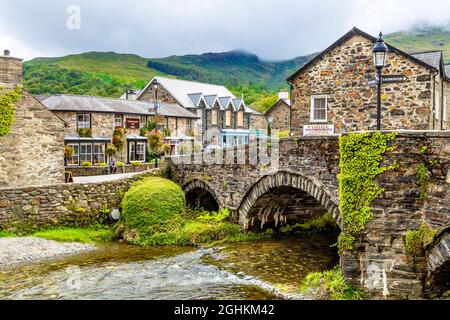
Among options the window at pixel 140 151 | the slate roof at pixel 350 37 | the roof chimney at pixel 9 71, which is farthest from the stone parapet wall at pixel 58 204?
the window at pixel 140 151

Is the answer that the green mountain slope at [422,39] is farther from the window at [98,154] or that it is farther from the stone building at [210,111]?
the window at [98,154]

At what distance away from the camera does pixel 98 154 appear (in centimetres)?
3784

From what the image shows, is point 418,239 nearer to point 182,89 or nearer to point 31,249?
point 31,249

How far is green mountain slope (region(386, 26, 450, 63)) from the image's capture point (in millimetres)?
133000

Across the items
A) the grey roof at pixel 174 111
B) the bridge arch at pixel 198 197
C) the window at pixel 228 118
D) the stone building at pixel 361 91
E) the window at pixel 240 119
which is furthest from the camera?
the window at pixel 240 119

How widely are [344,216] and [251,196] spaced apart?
8318 millimetres

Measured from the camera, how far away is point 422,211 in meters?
10.2

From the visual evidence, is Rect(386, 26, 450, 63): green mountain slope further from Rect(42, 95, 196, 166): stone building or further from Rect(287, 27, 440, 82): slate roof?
Rect(287, 27, 440, 82): slate roof

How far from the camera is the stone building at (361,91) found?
728 inches

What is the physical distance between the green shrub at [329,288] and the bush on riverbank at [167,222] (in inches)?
260

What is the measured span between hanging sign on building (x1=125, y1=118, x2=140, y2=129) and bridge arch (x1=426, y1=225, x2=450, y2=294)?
3360 centimetres

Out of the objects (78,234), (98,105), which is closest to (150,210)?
(78,234)

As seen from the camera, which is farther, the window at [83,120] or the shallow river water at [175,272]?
the window at [83,120]
